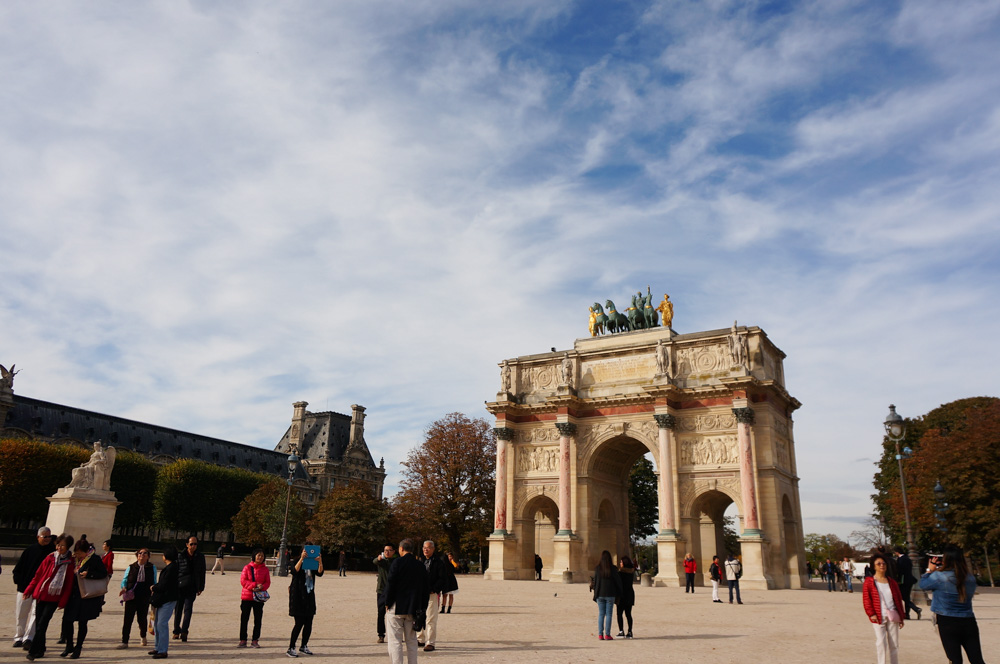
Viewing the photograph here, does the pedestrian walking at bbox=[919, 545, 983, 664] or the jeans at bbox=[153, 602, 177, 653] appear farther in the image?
the jeans at bbox=[153, 602, 177, 653]

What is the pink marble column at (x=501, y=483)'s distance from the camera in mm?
43594

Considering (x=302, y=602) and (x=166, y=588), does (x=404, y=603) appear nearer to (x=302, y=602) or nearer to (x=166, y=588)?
(x=302, y=602)

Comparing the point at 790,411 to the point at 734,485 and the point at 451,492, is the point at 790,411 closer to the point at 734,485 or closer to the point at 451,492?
the point at 734,485

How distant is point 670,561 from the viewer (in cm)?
3762

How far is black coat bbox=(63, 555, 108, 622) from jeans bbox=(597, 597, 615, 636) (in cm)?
817

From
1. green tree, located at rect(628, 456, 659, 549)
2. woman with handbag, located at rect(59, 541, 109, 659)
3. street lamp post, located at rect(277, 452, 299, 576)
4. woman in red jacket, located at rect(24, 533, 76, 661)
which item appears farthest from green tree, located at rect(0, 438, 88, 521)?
woman in red jacket, located at rect(24, 533, 76, 661)

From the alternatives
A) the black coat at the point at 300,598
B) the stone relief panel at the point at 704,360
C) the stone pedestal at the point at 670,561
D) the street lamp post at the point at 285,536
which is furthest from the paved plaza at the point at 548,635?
the stone relief panel at the point at 704,360

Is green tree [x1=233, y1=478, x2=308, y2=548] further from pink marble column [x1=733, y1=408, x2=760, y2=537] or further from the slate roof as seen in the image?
pink marble column [x1=733, y1=408, x2=760, y2=537]

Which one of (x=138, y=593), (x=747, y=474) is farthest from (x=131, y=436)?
(x=138, y=593)

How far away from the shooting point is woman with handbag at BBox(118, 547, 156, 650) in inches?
438

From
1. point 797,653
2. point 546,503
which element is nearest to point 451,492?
point 546,503

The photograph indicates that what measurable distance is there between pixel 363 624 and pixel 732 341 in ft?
100

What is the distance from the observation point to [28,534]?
50.5 metres

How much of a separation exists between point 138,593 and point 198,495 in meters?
69.0
